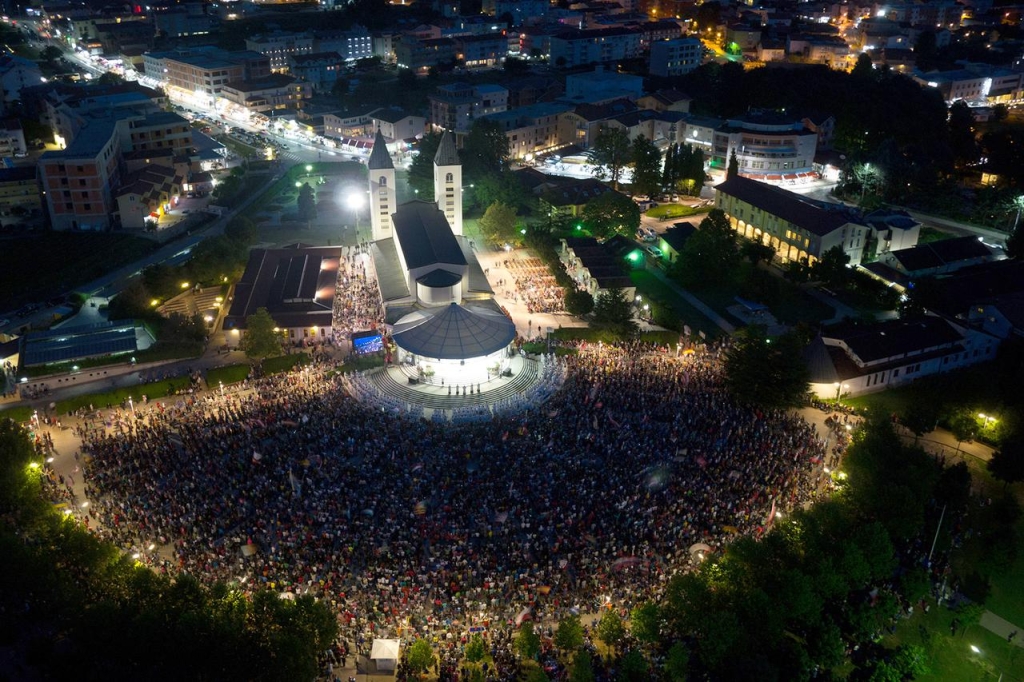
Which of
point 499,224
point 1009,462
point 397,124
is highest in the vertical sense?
point 397,124

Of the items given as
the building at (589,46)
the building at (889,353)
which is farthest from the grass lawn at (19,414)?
the building at (589,46)

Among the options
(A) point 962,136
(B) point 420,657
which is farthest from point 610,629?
(A) point 962,136

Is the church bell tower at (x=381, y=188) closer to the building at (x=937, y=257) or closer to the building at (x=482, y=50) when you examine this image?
the building at (x=937, y=257)

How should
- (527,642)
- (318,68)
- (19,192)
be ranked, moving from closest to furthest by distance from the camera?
1. (527,642)
2. (19,192)
3. (318,68)

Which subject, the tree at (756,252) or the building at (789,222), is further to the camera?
the tree at (756,252)

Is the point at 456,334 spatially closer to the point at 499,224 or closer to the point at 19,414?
the point at 19,414

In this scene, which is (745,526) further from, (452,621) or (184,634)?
(184,634)
